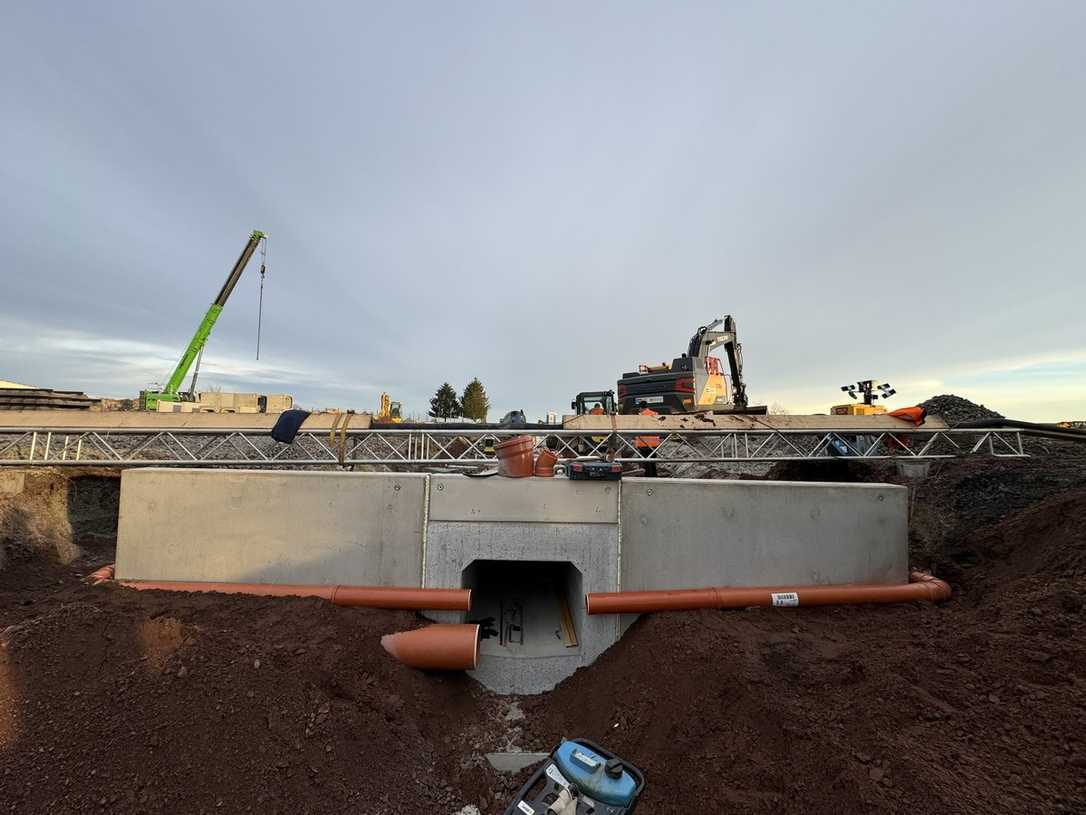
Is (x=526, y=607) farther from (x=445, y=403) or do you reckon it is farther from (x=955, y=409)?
(x=445, y=403)

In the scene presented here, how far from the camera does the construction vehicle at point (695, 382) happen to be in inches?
711

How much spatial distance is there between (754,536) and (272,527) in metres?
6.88

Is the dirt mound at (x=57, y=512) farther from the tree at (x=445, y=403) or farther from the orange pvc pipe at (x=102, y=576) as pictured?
the tree at (x=445, y=403)

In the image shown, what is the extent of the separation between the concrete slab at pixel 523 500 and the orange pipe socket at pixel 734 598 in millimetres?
1040

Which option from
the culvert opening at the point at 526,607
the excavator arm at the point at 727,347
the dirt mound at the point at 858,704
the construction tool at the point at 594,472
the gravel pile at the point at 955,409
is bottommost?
the culvert opening at the point at 526,607

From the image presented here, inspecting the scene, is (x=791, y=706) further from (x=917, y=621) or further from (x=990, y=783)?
(x=917, y=621)

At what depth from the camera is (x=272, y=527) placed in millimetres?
6703

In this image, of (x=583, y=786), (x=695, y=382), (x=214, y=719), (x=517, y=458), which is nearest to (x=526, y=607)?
(x=517, y=458)

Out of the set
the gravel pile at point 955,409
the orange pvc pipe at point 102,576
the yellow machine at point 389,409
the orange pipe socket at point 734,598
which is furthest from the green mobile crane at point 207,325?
the gravel pile at point 955,409

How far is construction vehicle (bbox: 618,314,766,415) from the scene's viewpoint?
18.1 metres

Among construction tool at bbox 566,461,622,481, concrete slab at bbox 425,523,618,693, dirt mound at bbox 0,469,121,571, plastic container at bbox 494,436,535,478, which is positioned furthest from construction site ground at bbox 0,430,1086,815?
dirt mound at bbox 0,469,121,571

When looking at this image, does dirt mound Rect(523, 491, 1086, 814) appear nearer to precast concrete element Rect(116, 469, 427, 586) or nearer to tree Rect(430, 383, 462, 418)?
precast concrete element Rect(116, 469, 427, 586)

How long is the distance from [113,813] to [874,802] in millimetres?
5180

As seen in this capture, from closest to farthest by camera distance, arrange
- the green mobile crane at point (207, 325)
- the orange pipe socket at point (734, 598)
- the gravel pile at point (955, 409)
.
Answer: the orange pipe socket at point (734, 598) < the gravel pile at point (955, 409) < the green mobile crane at point (207, 325)
